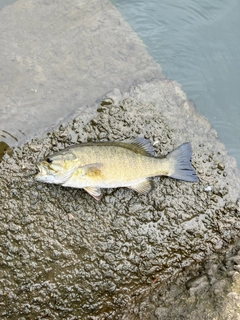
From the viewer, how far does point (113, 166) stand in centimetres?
436

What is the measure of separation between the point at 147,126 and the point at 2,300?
9.22 feet

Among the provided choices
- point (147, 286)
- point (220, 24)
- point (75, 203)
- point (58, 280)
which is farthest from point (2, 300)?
point (220, 24)

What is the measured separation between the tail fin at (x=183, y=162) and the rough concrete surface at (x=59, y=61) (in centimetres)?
129

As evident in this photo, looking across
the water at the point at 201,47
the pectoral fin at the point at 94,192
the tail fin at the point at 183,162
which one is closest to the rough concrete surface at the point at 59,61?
the water at the point at 201,47

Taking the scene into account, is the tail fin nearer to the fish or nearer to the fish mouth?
the fish

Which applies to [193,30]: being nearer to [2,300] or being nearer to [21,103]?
[21,103]

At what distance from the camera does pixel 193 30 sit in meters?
6.71

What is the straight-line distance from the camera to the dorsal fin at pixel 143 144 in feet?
15.0

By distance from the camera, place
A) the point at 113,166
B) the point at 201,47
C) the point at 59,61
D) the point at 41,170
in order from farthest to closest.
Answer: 1. the point at 201,47
2. the point at 59,61
3. the point at 113,166
4. the point at 41,170

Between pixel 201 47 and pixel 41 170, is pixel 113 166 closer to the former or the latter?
pixel 41 170

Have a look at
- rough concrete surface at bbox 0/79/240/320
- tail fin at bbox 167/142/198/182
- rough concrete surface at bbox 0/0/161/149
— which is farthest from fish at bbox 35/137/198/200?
rough concrete surface at bbox 0/0/161/149

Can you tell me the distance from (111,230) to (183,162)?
125 cm

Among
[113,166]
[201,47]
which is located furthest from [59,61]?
[201,47]

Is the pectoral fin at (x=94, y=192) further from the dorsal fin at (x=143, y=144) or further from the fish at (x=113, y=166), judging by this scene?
the dorsal fin at (x=143, y=144)
